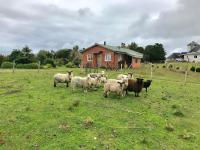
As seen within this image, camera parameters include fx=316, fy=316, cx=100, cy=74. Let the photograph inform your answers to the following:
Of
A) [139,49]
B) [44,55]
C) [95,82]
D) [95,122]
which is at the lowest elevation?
[95,122]

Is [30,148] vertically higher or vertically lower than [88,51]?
lower

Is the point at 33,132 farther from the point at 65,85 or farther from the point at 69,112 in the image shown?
the point at 65,85

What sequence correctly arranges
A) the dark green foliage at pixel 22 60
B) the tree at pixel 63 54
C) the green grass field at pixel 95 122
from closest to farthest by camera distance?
the green grass field at pixel 95 122, the dark green foliage at pixel 22 60, the tree at pixel 63 54

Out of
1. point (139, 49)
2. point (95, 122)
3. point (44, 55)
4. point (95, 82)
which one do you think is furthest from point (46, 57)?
point (95, 122)

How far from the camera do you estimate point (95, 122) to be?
650 inches

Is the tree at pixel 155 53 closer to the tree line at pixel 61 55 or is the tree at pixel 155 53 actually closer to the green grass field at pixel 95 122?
the tree line at pixel 61 55

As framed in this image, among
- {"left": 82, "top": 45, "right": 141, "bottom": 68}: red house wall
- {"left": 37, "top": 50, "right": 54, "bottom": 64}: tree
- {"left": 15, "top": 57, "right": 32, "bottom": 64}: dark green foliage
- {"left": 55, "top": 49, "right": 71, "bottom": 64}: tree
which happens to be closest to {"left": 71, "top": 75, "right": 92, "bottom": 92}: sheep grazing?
{"left": 82, "top": 45, "right": 141, "bottom": 68}: red house wall

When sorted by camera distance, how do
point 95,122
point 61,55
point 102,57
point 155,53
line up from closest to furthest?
point 95,122, point 102,57, point 61,55, point 155,53

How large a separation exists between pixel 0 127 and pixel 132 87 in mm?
10538

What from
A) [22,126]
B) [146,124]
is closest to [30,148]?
[22,126]

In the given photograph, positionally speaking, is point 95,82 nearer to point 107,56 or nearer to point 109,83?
point 109,83

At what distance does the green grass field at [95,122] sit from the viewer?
48.2ft

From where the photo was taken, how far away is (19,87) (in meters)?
27.3

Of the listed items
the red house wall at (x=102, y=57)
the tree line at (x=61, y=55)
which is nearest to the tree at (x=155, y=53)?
the tree line at (x=61, y=55)
